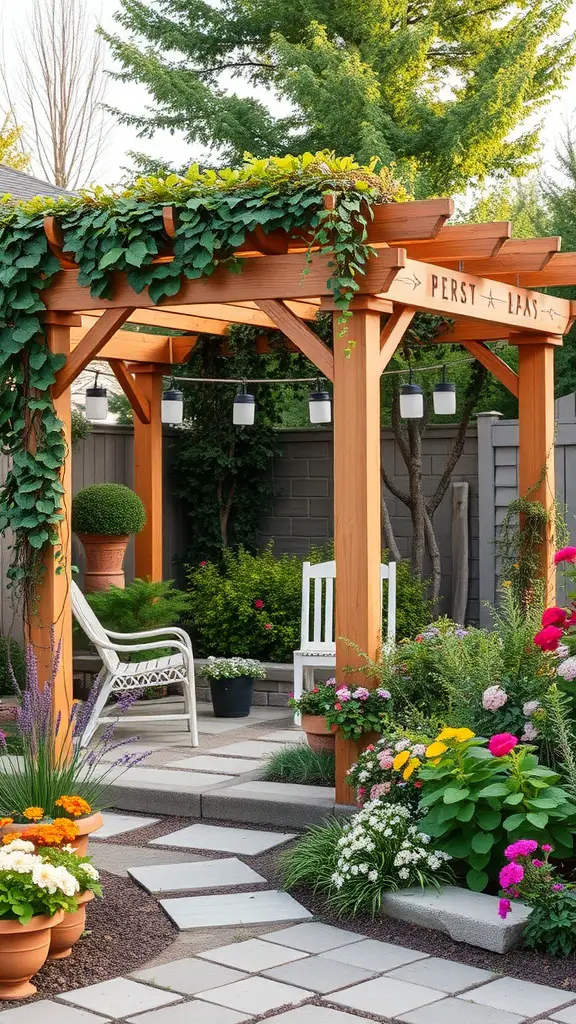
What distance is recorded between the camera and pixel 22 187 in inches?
327

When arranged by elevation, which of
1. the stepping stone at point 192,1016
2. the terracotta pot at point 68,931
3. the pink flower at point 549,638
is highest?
the pink flower at point 549,638

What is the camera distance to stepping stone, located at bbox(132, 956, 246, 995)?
10.8ft

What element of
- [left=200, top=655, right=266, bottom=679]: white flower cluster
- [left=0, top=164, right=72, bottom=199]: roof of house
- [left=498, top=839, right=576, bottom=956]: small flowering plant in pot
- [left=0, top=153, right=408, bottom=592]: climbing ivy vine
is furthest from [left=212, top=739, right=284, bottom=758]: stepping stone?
[left=0, top=164, right=72, bottom=199]: roof of house

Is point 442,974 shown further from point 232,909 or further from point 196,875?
point 196,875

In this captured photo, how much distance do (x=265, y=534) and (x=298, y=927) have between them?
20.4ft

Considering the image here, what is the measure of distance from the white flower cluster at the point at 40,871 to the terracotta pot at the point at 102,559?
473 centimetres

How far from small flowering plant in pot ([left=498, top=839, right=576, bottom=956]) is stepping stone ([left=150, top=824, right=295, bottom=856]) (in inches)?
51.3

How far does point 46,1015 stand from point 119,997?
0.65 feet

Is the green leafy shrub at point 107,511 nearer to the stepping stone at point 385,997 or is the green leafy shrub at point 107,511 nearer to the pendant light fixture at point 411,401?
the pendant light fixture at point 411,401

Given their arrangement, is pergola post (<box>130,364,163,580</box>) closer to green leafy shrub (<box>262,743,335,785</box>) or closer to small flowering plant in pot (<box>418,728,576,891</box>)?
green leafy shrub (<box>262,743,335,785</box>)

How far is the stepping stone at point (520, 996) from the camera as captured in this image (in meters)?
3.12

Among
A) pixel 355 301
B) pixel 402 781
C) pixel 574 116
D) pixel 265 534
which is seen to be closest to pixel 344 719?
pixel 402 781

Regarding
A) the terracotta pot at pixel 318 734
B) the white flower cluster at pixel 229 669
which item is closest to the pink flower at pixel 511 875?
the terracotta pot at pixel 318 734

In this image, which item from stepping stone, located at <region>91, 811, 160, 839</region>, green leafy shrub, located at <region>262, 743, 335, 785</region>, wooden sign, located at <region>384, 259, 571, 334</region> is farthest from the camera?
green leafy shrub, located at <region>262, 743, 335, 785</region>
